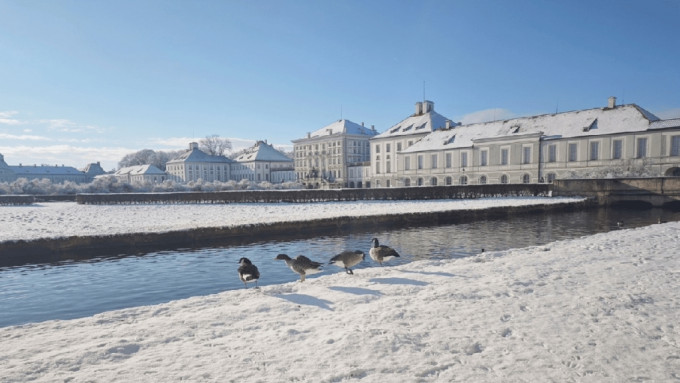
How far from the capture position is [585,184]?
36219 mm

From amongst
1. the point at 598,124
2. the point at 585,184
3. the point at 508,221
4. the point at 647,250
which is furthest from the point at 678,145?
the point at 647,250

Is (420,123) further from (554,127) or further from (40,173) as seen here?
(40,173)

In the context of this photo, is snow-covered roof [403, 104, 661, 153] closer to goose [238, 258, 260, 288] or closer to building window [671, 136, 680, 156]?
building window [671, 136, 680, 156]

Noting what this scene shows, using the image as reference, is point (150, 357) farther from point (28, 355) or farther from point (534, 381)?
point (534, 381)

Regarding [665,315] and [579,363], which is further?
[665,315]

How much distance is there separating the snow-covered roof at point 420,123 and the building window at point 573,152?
23.8 meters

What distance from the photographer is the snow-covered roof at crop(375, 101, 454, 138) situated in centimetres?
6962

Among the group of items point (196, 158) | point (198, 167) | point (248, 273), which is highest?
point (196, 158)

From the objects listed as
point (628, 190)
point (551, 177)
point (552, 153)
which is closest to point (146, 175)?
point (551, 177)

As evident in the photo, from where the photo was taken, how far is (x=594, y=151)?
1823 inches

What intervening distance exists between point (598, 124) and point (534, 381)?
2085 inches

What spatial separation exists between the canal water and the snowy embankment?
2.49 m

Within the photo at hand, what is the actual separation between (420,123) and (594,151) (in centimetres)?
3038

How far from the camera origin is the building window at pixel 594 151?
4597 cm
